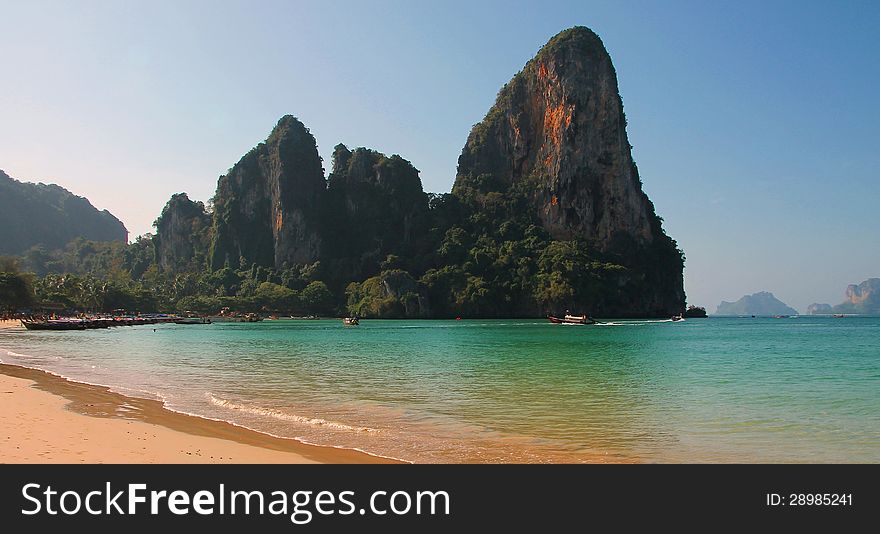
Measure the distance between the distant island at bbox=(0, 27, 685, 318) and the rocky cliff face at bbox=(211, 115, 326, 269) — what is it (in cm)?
30

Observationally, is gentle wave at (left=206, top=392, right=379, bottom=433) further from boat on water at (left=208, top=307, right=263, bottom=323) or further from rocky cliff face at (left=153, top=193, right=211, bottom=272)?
rocky cliff face at (left=153, top=193, right=211, bottom=272)

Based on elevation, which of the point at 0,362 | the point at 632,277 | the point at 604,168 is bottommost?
the point at 0,362

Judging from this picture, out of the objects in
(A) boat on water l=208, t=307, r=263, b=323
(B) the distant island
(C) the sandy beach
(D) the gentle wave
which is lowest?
(A) boat on water l=208, t=307, r=263, b=323

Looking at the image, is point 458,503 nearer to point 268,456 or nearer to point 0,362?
point 268,456

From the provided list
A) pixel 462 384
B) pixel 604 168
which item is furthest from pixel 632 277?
pixel 462 384

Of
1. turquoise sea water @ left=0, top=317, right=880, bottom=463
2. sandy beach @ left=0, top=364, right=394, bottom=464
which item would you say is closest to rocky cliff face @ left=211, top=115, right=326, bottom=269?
turquoise sea water @ left=0, top=317, right=880, bottom=463

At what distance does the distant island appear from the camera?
11100 cm

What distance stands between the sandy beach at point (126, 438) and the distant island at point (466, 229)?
94169 millimetres

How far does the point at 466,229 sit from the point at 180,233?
74.1 metres

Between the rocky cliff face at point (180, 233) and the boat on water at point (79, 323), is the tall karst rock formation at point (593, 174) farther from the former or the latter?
the rocky cliff face at point (180, 233)

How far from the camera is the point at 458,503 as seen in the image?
255 inches

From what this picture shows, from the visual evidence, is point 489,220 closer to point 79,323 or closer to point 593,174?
point 593,174

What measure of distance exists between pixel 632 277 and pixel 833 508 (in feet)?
364

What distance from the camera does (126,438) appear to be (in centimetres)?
952
